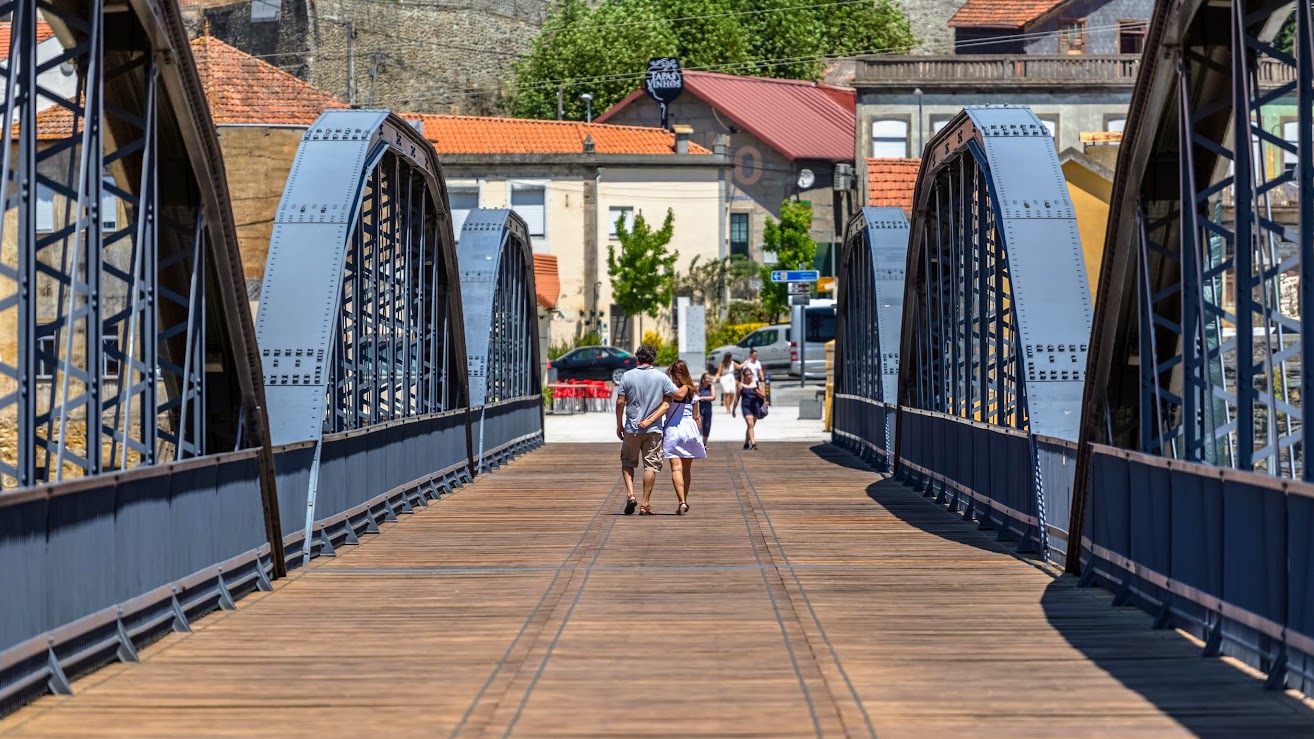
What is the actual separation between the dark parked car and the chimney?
12.1 meters

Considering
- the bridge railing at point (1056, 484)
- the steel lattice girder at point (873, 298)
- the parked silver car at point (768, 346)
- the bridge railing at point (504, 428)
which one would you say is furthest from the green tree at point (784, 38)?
the bridge railing at point (1056, 484)

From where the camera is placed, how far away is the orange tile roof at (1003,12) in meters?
69.0

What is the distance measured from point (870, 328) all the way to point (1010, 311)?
13.1 metres

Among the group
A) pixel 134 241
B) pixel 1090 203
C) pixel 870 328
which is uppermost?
pixel 1090 203

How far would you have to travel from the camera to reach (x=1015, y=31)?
227 ft

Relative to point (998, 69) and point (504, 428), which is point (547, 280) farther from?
point (504, 428)

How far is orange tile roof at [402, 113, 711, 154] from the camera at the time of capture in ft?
229

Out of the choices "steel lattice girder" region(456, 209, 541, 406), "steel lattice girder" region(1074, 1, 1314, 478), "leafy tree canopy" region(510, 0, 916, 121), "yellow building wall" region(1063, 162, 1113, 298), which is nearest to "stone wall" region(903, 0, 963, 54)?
"leafy tree canopy" region(510, 0, 916, 121)

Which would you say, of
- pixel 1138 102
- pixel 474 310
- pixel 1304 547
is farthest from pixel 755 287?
pixel 1304 547

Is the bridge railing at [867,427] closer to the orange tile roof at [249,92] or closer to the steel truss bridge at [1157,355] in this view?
the steel truss bridge at [1157,355]

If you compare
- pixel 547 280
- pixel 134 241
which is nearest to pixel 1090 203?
pixel 134 241

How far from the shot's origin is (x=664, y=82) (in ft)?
249

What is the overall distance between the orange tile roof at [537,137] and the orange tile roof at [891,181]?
49.3ft

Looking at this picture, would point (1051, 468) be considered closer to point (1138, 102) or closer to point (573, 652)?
point (1138, 102)
